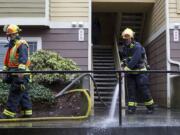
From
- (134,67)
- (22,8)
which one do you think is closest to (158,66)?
(22,8)

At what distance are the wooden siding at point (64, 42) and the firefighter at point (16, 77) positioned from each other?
5065mm

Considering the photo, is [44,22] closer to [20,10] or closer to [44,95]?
[20,10]

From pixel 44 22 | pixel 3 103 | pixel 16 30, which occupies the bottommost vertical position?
pixel 3 103

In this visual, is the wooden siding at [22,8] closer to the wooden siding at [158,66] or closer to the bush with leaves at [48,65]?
the bush with leaves at [48,65]

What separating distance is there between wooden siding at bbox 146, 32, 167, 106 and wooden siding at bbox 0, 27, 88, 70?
242 centimetres

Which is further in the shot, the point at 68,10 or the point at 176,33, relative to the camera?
the point at 68,10

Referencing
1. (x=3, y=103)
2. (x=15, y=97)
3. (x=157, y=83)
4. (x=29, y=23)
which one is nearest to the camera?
(x=15, y=97)

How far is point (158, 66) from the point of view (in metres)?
13.9

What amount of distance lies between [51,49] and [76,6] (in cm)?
152

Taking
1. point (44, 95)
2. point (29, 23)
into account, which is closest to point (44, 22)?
point (29, 23)

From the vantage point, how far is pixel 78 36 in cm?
A: 1278

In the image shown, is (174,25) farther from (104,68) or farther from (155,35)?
(104,68)

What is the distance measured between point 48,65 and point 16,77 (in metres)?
3.42

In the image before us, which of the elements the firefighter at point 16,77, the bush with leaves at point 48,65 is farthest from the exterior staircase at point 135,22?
the firefighter at point 16,77
